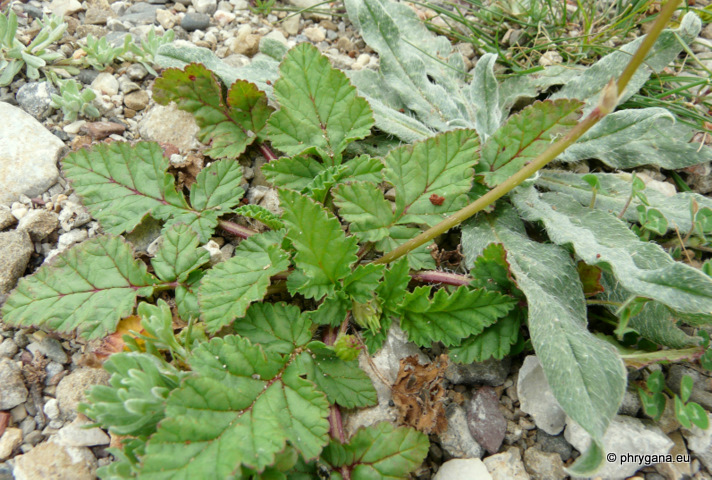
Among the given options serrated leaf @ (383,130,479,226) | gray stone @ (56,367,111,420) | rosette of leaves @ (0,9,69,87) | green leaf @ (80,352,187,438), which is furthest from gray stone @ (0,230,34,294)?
serrated leaf @ (383,130,479,226)

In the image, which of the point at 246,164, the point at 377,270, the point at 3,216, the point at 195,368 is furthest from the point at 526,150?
the point at 3,216

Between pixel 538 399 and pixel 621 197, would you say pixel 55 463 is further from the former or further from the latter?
pixel 621 197

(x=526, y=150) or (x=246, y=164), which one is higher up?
(x=526, y=150)

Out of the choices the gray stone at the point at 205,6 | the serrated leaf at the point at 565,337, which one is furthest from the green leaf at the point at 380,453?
the gray stone at the point at 205,6

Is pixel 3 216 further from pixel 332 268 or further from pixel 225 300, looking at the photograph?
pixel 332 268

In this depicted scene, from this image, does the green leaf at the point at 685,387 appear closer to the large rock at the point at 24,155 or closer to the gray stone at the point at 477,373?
the gray stone at the point at 477,373

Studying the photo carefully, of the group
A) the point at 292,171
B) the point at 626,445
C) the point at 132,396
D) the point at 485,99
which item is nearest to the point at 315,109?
the point at 292,171
